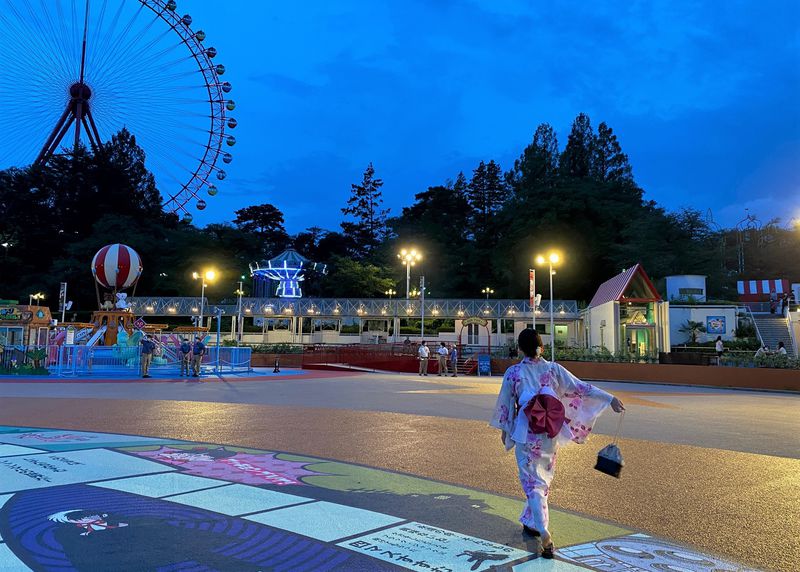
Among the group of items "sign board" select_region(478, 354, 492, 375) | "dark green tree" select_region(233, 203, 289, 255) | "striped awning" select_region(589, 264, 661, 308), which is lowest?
"sign board" select_region(478, 354, 492, 375)

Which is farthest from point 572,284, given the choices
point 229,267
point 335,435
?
point 335,435

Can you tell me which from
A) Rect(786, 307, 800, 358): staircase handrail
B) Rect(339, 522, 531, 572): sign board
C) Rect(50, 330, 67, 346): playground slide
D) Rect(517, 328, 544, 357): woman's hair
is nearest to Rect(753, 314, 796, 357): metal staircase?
Rect(786, 307, 800, 358): staircase handrail

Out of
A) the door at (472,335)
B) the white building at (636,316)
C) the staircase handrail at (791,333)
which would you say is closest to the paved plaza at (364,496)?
the white building at (636,316)

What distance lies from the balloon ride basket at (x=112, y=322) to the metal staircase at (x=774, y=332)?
36072mm

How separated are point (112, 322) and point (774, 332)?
39.1 metres

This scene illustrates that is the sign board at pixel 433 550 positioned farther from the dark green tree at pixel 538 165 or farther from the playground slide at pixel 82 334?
the dark green tree at pixel 538 165

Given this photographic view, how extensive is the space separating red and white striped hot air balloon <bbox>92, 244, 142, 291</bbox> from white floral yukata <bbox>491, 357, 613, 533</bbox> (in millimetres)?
30309

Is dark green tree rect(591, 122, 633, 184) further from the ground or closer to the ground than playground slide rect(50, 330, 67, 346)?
further from the ground

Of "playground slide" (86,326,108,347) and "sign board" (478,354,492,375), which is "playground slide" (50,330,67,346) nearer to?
"playground slide" (86,326,108,347)

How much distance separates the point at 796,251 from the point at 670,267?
2746 centimetres

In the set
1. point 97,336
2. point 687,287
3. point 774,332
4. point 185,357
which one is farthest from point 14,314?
point 687,287

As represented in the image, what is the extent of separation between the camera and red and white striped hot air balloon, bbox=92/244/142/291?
30312mm

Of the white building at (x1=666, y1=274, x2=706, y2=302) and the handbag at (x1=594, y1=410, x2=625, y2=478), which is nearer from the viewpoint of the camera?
the handbag at (x1=594, y1=410, x2=625, y2=478)

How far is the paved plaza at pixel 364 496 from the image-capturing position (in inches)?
154
